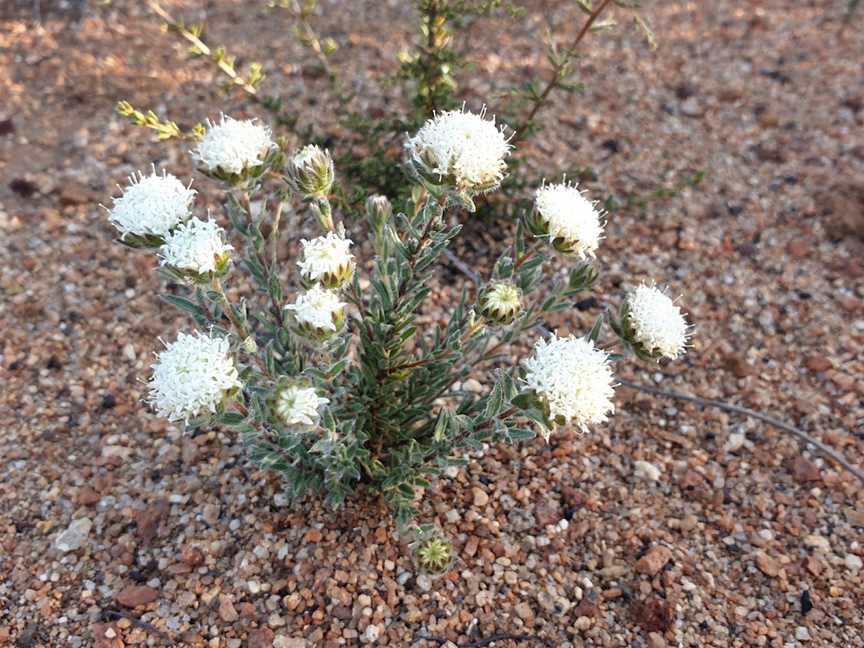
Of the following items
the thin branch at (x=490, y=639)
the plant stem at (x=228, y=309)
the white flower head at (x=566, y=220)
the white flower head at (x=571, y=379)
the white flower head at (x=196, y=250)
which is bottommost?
the thin branch at (x=490, y=639)

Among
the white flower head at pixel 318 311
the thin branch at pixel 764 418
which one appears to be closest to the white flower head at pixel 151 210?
the white flower head at pixel 318 311

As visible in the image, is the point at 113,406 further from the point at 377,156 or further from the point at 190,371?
the point at 377,156

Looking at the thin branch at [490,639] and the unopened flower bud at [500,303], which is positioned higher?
the unopened flower bud at [500,303]

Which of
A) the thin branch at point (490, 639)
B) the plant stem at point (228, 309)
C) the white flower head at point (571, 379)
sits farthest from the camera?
the thin branch at point (490, 639)

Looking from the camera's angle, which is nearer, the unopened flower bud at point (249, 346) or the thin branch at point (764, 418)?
the unopened flower bud at point (249, 346)

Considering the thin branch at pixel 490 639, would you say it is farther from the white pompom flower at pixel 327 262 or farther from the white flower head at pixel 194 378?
the white pompom flower at pixel 327 262

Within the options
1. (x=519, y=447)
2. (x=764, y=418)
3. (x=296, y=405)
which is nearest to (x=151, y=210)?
(x=296, y=405)

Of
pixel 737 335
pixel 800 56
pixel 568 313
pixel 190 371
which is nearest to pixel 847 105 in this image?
pixel 800 56

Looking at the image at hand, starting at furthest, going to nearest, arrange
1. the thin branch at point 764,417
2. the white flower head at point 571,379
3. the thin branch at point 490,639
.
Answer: the thin branch at point 764,417
the thin branch at point 490,639
the white flower head at point 571,379
